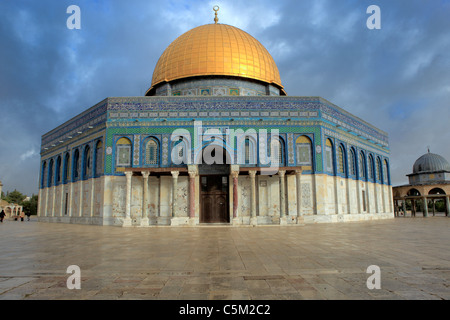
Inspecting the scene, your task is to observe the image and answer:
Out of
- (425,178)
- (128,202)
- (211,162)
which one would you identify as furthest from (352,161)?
(425,178)

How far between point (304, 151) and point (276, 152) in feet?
6.46

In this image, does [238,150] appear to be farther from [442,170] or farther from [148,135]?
[442,170]

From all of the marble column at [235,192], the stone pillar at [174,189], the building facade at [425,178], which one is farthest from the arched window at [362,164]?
the stone pillar at [174,189]

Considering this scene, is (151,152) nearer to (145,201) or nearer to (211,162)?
(145,201)

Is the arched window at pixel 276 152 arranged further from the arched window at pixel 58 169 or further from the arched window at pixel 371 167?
the arched window at pixel 58 169

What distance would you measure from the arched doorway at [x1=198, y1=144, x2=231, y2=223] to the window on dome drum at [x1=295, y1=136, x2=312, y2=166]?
4545 mm

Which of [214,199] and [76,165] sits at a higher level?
[76,165]

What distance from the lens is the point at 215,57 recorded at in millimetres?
23688

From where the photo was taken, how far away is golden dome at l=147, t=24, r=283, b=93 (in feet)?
77.3

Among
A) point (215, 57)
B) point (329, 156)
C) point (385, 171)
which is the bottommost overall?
point (385, 171)

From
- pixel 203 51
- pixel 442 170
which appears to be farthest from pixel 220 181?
pixel 442 170

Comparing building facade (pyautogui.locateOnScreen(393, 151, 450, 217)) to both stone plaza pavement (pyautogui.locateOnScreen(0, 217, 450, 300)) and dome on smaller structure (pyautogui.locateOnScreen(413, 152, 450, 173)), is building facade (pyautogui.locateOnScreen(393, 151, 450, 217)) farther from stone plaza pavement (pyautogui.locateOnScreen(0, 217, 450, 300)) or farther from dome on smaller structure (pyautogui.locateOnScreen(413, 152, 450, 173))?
stone plaza pavement (pyautogui.locateOnScreen(0, 217, 450, 300))

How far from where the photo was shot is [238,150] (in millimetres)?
19625
